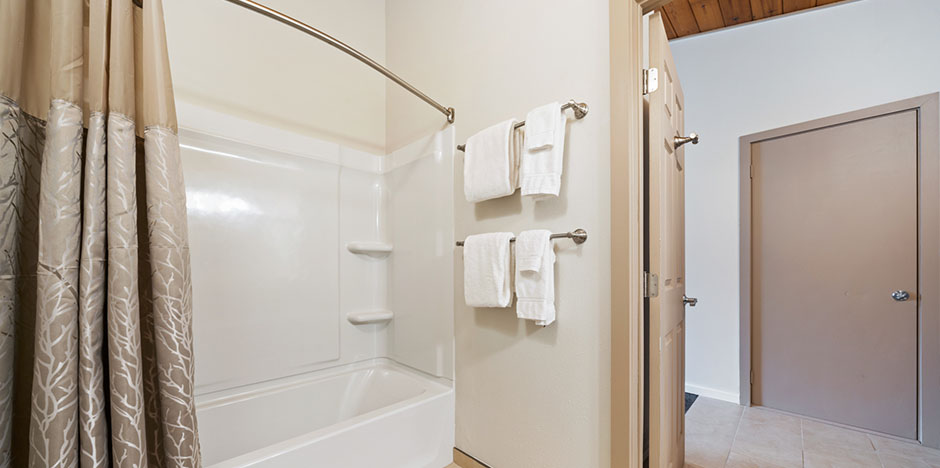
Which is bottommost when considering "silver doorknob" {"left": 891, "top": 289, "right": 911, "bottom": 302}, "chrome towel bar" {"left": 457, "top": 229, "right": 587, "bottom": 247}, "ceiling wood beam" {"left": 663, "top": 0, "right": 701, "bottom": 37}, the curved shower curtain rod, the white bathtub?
the white bathtub

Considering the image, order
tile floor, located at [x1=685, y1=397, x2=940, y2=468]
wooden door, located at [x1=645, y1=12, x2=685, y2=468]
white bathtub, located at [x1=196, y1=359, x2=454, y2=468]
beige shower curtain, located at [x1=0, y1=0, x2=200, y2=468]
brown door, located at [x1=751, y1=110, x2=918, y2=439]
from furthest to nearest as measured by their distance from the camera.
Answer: brown door, located at [x1=751, y1=110, x2=918, y2=439] < tile floor, located at [x1=685, y1=397, x2=940, y2=468] < white bathtub, located at [x1=196, y1=359, x2=454, y2=468] < wooden door, located at [x1=645, y1=12, x2=685, y2=468] < beige shower curtain, located at [x1=0, y1=0, x2=200, y2=468]

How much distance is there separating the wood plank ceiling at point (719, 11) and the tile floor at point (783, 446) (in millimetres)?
2805

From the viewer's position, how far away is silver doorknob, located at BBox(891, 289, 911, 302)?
7.06ft

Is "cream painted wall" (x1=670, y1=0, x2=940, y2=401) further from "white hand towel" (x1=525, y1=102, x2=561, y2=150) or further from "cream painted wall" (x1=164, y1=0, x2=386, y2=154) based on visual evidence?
"cream painted wall" (x1=164, y1=0, x2=386, y2=154)

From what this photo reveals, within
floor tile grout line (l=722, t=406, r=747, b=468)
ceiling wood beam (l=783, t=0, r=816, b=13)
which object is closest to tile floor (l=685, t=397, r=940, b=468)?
floor tile grout line (l=722, t=406, r=747, b=468)

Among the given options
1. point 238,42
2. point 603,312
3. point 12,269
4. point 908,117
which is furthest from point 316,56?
point 908,117

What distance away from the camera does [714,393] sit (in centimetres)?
285

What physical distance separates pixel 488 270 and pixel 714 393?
2.58 m

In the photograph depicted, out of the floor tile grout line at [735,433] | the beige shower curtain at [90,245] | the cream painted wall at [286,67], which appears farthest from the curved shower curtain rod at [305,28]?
the floor tile grout line at [735,433]

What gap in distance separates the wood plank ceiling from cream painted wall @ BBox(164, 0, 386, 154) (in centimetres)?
208

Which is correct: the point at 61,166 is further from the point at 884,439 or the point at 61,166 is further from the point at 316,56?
the point at 884,439

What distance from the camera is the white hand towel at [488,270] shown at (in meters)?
1.44

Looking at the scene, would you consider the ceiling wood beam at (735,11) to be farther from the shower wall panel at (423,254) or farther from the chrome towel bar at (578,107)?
the shower wall panel at (423,254)

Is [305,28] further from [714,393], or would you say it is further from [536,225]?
[714,393]
